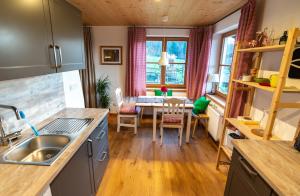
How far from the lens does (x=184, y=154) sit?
8.74 ft

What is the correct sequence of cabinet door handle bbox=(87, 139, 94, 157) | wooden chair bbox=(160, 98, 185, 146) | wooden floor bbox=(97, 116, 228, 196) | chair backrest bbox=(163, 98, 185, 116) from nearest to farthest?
1. cabinet door handle bbox=(87, 139, 94, 157)
2. wooden floor bbox=(97, 116, 228, 196)
3. chair backrest bbox=(163, 98, 185, 116)
4. wooden chair bbox=(160, 98, 185, 146)

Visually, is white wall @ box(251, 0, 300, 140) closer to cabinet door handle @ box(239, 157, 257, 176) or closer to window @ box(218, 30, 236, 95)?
cabinet door handle @ box(239, 157, 257, 176)

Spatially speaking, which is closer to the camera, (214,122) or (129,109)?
(214,122)

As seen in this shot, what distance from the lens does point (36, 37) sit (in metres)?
1.09

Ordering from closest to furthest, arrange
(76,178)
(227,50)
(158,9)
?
(76,178), (158,9), (227,50)

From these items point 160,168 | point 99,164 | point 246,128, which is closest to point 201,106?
point 246,128

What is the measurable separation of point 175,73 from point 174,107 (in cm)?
163

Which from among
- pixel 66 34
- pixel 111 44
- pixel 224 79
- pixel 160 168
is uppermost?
pixel 111 44

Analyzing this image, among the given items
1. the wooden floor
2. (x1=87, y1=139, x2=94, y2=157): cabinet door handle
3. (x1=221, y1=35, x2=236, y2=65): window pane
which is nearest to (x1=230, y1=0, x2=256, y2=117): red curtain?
the wooden floor

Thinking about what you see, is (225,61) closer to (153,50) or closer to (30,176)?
(153,50)

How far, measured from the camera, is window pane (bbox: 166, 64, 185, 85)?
4.18 metres

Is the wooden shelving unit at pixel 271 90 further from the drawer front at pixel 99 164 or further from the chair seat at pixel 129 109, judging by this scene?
the chair seat at pixel 129 109

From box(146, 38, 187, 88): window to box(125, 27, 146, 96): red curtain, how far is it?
274 millimetres

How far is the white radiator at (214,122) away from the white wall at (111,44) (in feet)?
7.47
